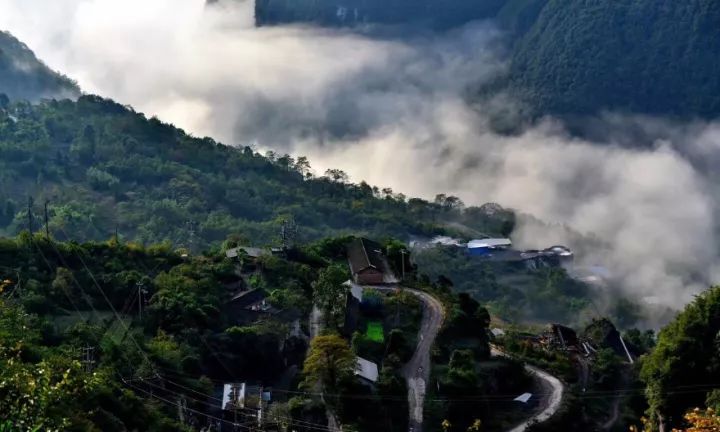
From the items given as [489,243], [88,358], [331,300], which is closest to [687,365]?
[331,300]

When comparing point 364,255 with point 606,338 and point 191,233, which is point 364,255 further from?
point 191,233

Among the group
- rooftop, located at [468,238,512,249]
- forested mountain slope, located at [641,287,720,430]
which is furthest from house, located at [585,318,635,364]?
rooftop, located at [468,238,512,249]

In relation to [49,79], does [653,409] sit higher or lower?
lower

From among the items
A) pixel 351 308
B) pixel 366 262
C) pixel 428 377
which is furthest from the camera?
pixel 366 262

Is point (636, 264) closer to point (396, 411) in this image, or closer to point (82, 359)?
point (396, 411)

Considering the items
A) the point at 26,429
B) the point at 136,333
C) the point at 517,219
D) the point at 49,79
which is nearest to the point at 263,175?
the point at 517,219

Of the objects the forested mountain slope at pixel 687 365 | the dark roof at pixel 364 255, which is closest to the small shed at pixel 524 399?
the forested mountain slope at pixel 687 365

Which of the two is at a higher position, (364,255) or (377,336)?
(364,255)
